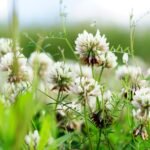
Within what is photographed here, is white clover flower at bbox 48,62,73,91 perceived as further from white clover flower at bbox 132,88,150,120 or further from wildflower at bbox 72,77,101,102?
white clover flower at bbox 132,88,150,120

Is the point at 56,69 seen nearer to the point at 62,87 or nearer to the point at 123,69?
the point at 62,87

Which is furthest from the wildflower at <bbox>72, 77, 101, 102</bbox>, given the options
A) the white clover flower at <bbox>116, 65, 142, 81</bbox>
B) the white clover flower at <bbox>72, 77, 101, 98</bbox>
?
the white clover flower at <bbox>116, 65, 142, 81</bbox>

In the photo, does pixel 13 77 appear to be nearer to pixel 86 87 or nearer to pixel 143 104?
pixel 86 87

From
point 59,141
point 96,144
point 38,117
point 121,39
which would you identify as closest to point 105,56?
point 96,144

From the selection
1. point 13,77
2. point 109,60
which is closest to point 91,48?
point 109,60

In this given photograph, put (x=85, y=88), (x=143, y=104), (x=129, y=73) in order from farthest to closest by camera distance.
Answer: (x=129, y=73) → (x=85, y=88) → (x=143, y=104)

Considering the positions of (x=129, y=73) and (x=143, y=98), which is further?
(x=129, y=73)
